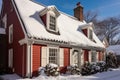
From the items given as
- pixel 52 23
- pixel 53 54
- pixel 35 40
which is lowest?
pixel 53 54

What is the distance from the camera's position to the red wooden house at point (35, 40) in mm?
13469

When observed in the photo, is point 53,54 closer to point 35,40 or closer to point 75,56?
point 35,40

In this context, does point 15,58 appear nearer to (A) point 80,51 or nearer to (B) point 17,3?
(B) point 17,3

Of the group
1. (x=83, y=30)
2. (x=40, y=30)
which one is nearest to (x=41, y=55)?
(x=40, y=30)

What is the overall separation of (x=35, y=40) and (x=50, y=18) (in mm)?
3391

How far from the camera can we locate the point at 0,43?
1596 centimetres

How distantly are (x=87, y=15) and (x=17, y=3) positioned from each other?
36.0 meters

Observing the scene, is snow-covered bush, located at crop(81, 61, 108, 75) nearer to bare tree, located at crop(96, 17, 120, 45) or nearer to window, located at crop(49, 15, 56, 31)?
window, located at crop(49, 15, 56, 31)

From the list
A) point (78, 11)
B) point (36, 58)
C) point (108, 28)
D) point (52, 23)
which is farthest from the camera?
point (108, 28)

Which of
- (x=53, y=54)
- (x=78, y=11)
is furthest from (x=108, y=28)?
(x=53, y=54)

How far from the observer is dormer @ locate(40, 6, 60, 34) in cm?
1554

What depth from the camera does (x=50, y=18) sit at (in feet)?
52.7

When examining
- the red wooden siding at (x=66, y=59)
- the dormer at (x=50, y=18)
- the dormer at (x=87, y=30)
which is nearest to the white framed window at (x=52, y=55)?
the red wooden siding at (x=66, y=59)

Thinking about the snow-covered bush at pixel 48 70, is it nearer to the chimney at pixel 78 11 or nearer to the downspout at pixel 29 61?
the downspout at pixel 29 61
